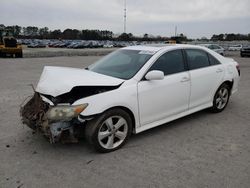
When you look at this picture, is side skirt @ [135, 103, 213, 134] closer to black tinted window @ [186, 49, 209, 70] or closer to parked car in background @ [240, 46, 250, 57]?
black tinted window @ [186, 49, 209, 70]

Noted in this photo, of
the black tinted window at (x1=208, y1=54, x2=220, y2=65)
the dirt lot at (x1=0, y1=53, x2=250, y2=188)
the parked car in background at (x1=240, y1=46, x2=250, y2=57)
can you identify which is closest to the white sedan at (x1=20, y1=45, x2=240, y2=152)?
the black tinted window at (x1=208, y1=54, x2=220, y2=65)

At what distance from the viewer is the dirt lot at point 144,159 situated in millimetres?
2996

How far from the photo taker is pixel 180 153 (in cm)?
367

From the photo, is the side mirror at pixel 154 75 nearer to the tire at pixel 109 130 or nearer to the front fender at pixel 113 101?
the front fender at pixel 113 101

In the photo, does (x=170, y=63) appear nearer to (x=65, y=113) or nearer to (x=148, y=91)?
(x=148, y=91)

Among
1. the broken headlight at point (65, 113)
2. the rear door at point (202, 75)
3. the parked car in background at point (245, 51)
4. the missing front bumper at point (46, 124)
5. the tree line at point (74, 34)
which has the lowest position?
the missing front bumper at point (46, 124)

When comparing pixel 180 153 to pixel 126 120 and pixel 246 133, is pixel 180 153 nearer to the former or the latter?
pixel 126 120

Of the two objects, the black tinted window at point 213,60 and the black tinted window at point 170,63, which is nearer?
the black tinted window at point 170,63

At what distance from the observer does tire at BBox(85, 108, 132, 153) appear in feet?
11.4

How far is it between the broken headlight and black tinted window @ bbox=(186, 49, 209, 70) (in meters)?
2.42

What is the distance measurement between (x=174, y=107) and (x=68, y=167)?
6.89 feet

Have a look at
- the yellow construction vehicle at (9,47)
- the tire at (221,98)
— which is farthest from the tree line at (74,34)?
the tire at (221,98)

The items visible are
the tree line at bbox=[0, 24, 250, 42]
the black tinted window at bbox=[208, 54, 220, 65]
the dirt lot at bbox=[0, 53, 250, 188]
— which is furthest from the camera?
the tree line at bbox=[0, 24, 250, 42]

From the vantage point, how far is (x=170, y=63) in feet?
14.6
